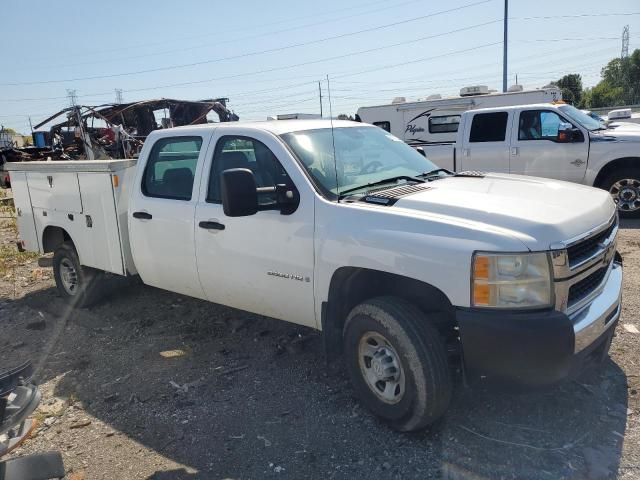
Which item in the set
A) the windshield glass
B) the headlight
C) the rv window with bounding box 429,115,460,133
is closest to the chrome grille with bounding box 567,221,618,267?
the headlight

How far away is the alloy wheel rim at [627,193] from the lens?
8.52 meters

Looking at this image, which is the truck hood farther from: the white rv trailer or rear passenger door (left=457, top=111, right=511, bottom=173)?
the white rv trailer

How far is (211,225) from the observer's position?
3967 millimetres

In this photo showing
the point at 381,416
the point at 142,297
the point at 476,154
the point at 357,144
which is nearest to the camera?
the point at 381,416

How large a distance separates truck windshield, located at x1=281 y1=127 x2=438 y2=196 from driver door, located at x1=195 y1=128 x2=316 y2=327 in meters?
0.15

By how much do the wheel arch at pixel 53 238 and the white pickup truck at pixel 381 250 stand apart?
1.35m

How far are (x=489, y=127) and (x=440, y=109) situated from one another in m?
4.15

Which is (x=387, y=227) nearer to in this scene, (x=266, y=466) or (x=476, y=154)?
(x=266, y=466)

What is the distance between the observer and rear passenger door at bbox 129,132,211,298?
13.8 ft

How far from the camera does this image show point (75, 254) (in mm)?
5660

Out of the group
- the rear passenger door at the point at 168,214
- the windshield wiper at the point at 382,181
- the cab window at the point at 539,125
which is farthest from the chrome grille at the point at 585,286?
the cab window at the point at 539,125

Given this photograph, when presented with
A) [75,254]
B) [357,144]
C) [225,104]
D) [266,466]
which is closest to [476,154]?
[357,144]

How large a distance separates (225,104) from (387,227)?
47.4 feet

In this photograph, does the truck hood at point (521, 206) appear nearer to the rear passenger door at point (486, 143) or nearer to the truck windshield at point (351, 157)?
the truck windshield at point (351, 157)
